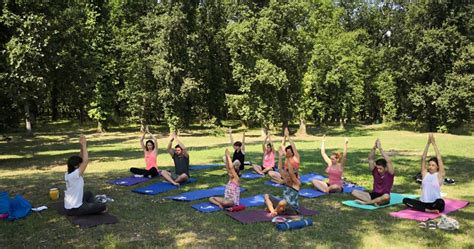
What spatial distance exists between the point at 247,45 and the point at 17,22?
19527 millimetres

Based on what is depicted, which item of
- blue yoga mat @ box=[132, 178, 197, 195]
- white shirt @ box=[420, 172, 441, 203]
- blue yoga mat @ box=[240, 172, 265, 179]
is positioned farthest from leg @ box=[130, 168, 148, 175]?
white shirt @ box=[420, 172, 441, 203]

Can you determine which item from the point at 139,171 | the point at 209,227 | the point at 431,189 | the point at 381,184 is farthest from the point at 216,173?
the point at 431,189

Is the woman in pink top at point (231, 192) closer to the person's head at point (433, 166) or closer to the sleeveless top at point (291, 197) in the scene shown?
the sleeveless top at point (291, 197)

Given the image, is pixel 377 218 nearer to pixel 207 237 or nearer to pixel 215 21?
pixel 207 237

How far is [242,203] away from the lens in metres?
9.53

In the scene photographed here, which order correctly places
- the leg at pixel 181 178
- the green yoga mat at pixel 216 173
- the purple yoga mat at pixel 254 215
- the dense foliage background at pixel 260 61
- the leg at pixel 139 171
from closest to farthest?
1. the purple yoga mat at pixel 254 215
2. the leg at pixel 181 178
3. the leg at pixel 139 171
4. the green yoga mat at pixel 216 173
5. the dense foliage background at pixel 260 61

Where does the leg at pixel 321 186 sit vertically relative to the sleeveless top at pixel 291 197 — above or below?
below

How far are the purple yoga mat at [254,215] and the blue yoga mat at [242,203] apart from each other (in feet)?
1.81

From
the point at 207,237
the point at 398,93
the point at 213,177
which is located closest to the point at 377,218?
the point at 207,237

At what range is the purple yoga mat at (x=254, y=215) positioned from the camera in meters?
8.00

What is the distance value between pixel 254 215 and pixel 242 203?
122 centimetres

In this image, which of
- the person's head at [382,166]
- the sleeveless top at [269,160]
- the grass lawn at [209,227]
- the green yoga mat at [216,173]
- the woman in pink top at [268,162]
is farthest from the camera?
the green yoga mat at [216,173]

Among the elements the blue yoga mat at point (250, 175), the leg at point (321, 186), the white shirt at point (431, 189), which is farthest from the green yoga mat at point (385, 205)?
the blue yoga mat at point (250, 175)

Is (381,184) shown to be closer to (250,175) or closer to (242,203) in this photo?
(242,203)
